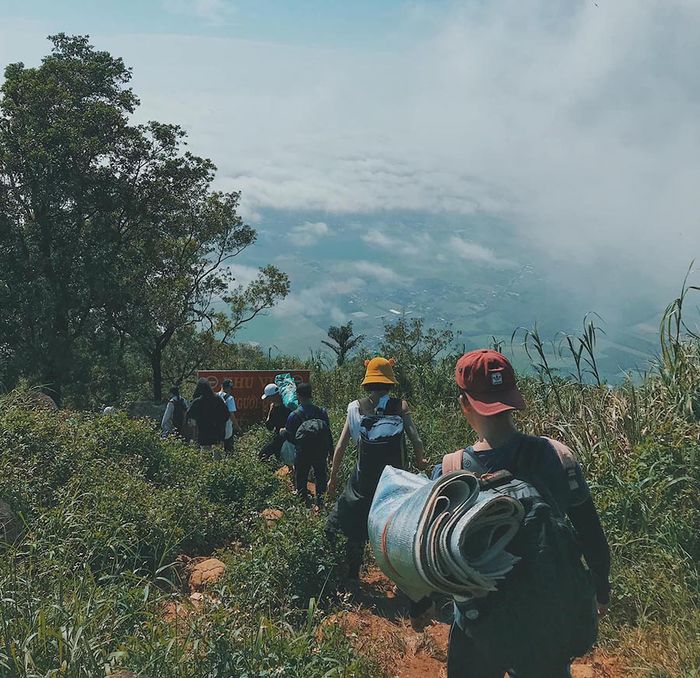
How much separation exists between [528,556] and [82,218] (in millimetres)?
17159

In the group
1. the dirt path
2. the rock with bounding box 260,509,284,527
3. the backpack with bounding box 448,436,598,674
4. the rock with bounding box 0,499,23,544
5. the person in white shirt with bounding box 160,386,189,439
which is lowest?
the dirt path

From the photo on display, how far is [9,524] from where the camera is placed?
15.4 ft

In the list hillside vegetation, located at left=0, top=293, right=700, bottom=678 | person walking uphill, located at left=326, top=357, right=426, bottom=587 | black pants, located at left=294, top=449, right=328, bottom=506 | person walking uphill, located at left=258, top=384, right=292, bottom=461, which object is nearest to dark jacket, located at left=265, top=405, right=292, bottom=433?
person walking uphill, located at left=258, top=384, right=292, bottom=461

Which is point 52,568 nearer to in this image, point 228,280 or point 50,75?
point 50,75

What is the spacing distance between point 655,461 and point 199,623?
9.63 feet

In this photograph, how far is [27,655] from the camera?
2586mm

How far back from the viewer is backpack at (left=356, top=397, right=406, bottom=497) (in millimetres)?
4379

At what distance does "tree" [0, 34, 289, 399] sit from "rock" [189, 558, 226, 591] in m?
12.5

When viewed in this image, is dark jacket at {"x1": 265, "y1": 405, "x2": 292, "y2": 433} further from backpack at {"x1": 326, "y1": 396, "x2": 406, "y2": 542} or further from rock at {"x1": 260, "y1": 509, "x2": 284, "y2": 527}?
backpack at {"x1": 326, "y1": 396, "x2": 406, "y2": 542}

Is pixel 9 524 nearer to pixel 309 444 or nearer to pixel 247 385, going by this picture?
pixel 309 444

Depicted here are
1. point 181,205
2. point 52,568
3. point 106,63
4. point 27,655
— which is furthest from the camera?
point 181,205

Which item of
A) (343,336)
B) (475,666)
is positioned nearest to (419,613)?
(475,666)

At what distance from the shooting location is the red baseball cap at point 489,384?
225 centimetres

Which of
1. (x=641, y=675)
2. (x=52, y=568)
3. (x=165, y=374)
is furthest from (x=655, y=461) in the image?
(x=165, y=374)
